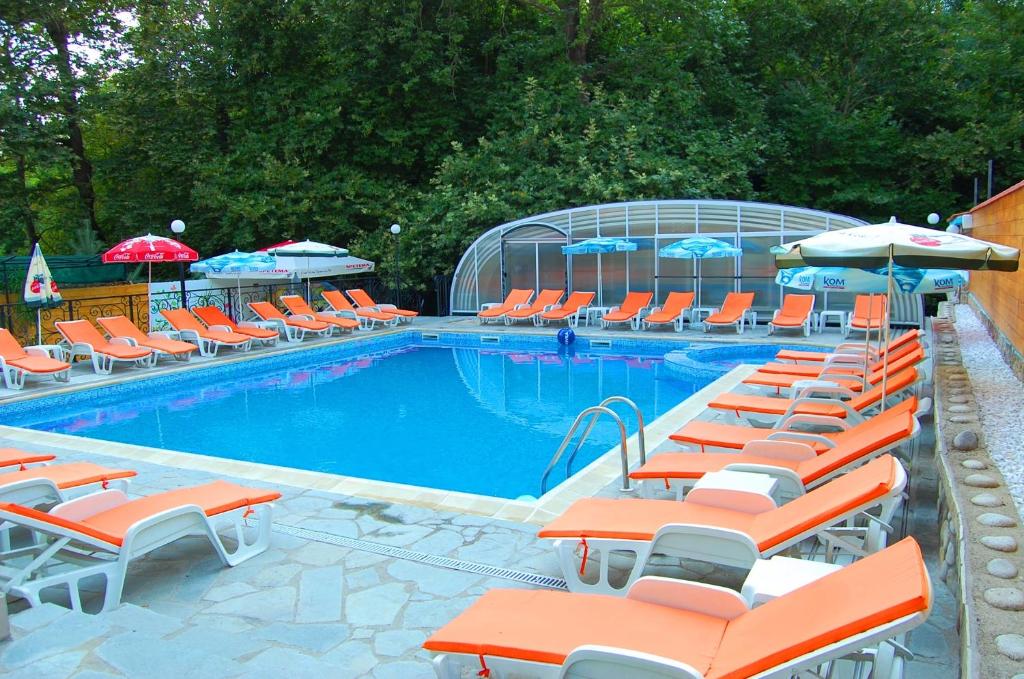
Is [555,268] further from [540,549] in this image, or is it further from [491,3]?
[540,549]

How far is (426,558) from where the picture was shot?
4141mm

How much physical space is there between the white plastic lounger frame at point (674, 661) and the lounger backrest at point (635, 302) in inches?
489

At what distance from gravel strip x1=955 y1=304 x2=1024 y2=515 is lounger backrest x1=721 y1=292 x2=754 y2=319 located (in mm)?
5962

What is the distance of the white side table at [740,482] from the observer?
378 cm

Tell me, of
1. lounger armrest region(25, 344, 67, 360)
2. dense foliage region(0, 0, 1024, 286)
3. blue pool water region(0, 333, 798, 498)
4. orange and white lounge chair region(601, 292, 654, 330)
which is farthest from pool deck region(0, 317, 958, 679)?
dense foliage region(0, 0, 1024, 286)

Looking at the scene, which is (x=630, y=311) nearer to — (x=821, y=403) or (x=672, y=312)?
(x=672, y=312)

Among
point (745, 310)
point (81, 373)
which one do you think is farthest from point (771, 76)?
point (81, 373)

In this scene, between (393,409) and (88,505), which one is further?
(393,409)

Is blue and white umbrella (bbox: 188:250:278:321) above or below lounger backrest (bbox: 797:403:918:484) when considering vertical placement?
above

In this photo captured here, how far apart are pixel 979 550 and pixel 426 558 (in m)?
2.58

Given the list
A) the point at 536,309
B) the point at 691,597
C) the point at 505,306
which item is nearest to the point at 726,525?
the point at 691,597

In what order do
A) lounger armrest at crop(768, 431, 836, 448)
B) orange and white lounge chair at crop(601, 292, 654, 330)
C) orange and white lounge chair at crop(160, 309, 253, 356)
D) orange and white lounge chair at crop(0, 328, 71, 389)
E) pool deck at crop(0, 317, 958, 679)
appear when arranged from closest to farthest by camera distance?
pool deck at crop(0, 317, 958, 679)
lounger armrest at crop(768, 431, 836, 448)
orange and white lounge chair at crop(0, 328, 71, 389)
orange and white lounge chair at crop(160, 309, 253, 356)
orange and white lounge chair at crop(601, 292, 654, 330)

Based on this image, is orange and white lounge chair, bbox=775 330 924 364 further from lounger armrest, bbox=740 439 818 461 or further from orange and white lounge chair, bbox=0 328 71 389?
orange and white lounge chair, bbox=0 328 71 389

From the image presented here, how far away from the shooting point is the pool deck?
9.29 feet
